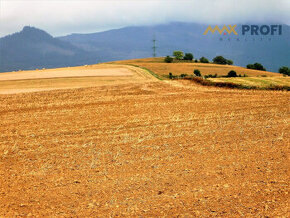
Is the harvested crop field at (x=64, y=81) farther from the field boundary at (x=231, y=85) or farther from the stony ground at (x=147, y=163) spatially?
the stony ground at (x=147, y=163)

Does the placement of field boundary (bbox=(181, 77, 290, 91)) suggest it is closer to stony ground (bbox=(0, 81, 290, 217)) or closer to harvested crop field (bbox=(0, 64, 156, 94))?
harvested crop field (bbox=(0, 64, 156, 94))

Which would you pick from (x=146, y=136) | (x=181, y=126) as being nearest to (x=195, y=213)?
(x=146, y=136)

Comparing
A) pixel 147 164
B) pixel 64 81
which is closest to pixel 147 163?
pixel 147 164

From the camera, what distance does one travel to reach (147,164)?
10.1 m

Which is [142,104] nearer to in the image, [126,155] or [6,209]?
[126,155]

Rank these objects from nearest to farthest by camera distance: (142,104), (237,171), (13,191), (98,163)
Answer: (13,191) < (237,171) < (98,163) < (142,104)

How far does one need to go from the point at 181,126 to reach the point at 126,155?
491 cm

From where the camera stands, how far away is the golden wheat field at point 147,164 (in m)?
7.65

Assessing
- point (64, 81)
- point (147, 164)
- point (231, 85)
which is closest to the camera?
point (147, 164)

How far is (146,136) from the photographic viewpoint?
1330 cm

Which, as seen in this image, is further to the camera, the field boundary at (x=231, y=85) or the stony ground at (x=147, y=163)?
the field boundary at (x=231, y=85)

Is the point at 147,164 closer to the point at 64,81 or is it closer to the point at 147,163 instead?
the point at 147,163

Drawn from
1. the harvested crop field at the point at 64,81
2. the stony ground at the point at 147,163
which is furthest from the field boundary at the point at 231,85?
the stony ground at the point at 147,163

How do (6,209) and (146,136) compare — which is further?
(146,136)
